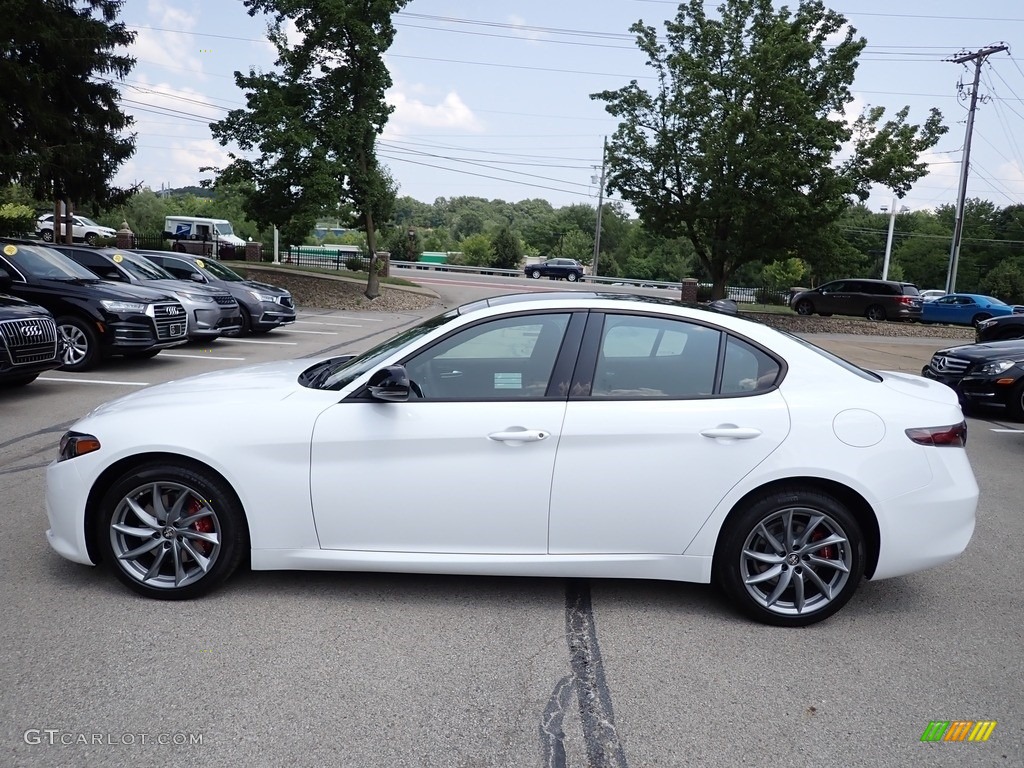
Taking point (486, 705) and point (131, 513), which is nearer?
point (486, 705)

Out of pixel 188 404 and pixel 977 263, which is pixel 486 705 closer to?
pixel 188 404

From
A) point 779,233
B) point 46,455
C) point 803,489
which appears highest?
point 779,233

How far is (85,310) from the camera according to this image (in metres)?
11.4

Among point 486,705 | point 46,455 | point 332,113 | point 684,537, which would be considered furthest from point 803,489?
point 332,113

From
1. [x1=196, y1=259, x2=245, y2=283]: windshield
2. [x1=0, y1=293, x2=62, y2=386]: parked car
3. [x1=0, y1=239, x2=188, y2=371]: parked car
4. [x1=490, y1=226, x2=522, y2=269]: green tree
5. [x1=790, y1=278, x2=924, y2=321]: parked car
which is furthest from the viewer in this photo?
[x1=490, y1=226, x2=522, y2=269]: green tree

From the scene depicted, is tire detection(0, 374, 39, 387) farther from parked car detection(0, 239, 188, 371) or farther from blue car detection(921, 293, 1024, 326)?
blue car detection(921, 293, 1024, 326)

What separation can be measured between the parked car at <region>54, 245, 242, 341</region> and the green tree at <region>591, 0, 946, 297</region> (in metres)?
19.2

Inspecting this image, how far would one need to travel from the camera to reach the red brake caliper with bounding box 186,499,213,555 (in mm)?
4164

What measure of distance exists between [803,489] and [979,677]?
108 centimetres

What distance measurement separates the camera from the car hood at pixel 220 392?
4227 mm

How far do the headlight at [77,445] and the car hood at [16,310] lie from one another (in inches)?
218

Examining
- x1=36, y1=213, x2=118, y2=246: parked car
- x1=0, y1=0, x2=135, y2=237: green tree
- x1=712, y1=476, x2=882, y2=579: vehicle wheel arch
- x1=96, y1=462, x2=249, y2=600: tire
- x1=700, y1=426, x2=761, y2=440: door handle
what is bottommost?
x1=96, y1=462, x2=249, y2=600: tire

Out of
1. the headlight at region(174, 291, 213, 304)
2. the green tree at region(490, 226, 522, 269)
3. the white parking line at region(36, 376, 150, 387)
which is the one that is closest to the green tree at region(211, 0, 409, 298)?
the headlight at region(174, 291, 213, 304)

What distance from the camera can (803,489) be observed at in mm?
4094
